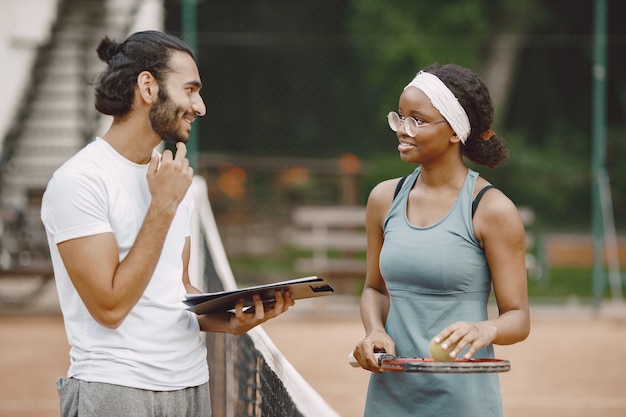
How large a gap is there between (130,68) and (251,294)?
0.69m

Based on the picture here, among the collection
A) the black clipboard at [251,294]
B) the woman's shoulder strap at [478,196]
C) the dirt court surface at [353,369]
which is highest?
the woman's shoulder strap at [478,196]

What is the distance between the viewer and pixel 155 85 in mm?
2689

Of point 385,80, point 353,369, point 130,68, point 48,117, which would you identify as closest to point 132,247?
point 130,68

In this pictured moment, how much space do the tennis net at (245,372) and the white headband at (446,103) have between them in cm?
83

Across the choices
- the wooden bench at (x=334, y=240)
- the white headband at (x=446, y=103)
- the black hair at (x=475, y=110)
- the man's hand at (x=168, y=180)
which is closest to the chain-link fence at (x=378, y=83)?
the wooden bench at (x=334, y=240)

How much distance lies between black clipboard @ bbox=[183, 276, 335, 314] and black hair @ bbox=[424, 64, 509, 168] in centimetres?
62

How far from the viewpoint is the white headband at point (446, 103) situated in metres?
2.86

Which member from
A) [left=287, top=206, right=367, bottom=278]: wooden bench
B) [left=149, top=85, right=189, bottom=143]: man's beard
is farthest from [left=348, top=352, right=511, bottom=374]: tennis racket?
[left=287, top=206, right=367, bottom=278]: wooden bench

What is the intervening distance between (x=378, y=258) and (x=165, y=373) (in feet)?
2.59

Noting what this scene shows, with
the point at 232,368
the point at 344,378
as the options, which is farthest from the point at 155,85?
the point at 344,378

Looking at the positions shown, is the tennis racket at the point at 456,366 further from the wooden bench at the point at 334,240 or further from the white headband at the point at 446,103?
the wooden bench at the point at 334,240

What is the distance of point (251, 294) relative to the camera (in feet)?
9.06

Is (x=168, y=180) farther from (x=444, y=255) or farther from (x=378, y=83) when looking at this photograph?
(x=378, y=83)

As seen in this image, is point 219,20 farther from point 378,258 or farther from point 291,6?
point 378,258
